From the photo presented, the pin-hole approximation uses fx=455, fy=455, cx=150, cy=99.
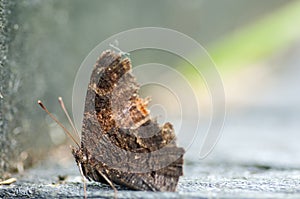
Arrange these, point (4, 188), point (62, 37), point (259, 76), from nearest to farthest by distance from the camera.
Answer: point (4, 188) < point (62, 37) < point (259, 76)

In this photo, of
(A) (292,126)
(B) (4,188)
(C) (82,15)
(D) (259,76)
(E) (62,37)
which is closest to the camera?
(B) (4,188)

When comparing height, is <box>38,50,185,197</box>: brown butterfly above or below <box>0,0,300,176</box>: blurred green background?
below

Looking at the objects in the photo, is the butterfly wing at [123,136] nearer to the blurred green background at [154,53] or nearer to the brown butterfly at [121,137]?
the brown butterfly at [121,137]

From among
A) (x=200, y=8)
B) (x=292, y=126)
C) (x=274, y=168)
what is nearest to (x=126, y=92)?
(x=274, y=168)

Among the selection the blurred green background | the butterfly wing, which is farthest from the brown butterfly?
the blurred green background

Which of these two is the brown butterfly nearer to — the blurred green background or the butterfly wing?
the butterfly wing

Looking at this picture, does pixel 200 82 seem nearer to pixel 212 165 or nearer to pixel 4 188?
pixel 212 165
